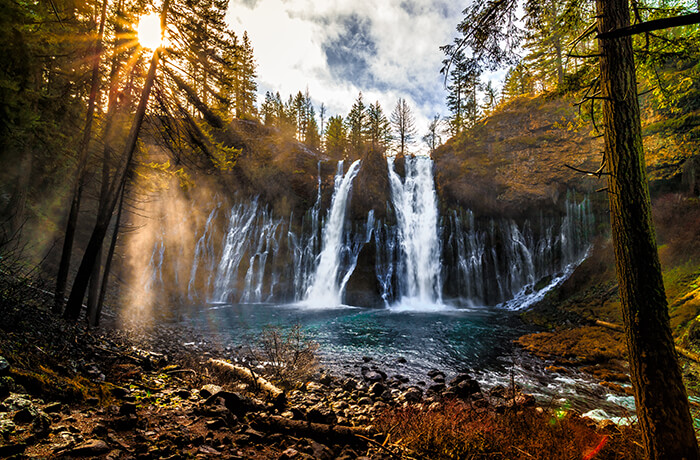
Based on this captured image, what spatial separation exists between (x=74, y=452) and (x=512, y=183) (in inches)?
1179

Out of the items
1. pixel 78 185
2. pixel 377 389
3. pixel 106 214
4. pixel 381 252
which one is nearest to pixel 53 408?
pixel 377 389

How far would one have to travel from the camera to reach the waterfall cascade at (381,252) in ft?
80.7

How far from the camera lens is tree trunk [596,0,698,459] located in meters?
2.85

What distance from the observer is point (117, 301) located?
54.0ft

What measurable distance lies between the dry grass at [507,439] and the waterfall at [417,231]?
71.8ft

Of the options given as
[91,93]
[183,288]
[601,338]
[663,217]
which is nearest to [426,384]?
[601,338]

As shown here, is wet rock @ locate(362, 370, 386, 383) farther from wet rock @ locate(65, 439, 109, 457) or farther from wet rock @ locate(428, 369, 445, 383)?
wet rock @ locate(65, 439, 109, 457)

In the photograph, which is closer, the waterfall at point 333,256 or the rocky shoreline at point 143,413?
the rocky shoreline at point 143,413

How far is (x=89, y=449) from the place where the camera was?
2014 mm

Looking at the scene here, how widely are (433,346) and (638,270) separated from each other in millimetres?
9745

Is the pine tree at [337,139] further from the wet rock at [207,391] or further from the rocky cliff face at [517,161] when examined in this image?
the wet rock at [207,391]

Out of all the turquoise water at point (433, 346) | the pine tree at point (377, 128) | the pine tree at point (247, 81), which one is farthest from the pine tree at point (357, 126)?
the turquoise water at point (433, 346)

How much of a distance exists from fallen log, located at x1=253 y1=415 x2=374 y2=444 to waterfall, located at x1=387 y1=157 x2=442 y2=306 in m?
22.7

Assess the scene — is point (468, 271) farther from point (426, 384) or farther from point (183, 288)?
point (183, 288)
